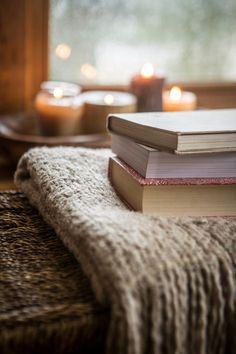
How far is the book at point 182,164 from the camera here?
699mm

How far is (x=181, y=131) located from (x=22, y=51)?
720 mm

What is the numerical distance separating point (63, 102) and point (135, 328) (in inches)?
28.1

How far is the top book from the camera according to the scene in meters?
0.68

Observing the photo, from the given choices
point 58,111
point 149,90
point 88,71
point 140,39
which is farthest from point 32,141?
point 140,39

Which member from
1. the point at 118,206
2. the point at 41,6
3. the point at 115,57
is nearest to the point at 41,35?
the point at 41,6

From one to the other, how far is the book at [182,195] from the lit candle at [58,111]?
48 cm

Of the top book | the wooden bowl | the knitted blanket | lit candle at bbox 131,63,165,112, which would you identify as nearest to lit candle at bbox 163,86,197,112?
lit candle at bbox 131,63,165,112

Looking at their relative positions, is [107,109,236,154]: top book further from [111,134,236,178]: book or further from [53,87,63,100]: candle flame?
[53,87,63,100]: candle flame

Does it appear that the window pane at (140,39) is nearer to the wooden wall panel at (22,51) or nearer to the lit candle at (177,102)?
the wooden wall panel at (22,51)

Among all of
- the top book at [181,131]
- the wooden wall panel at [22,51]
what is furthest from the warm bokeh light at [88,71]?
the top book at [181,131]

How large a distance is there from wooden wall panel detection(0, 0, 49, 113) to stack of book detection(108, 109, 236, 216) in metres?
0.63

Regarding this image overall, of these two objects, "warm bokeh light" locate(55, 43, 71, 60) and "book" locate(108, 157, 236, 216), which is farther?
"warm bokeh light" locate(55, 43, 71, 60)

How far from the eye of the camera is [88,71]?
1.44 metres

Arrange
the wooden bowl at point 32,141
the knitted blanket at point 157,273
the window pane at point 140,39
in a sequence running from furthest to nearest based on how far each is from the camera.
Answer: the window pane at point 140,39 < the wooden bowl at point 32,141 < the knitted blanket at point 157,273
